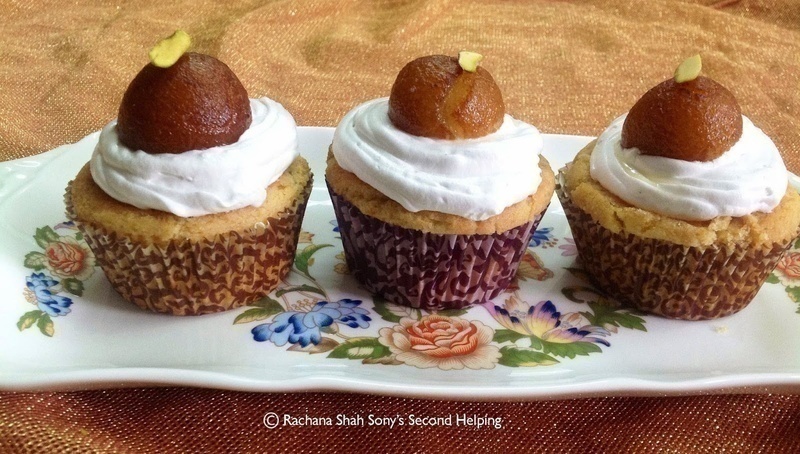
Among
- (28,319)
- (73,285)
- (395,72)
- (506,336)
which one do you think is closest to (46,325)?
(28,319)

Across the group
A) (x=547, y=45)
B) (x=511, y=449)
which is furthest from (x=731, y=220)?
(x=547, y=45)

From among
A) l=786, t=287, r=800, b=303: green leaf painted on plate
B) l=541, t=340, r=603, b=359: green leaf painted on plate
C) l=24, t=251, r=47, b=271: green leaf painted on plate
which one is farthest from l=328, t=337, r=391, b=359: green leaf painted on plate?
l=786, t=287, r=800, b=303: green leaf painted on plate

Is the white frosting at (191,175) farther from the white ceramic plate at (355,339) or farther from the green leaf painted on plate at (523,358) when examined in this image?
the green leaf painted on plate at (523,358)

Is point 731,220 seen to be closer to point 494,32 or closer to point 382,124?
point 382,124

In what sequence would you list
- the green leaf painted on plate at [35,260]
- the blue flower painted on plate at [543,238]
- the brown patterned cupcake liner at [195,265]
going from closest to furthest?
1. the brown patterned cupcake liner at [195,265]
2. the green leaf painted on plate at [35,260]
3. the blue flower painted on plate at [543,238]

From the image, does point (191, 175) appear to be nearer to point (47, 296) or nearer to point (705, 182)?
point (47, 296)

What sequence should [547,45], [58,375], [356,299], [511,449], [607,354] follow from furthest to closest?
[547,45]
[356,299]
[607,354]
[511,449]
[58,375]

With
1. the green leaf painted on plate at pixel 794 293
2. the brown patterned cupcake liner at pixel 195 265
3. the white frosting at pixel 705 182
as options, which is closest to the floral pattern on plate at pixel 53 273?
the brown patterned cupcake liner at pixel 195 265
